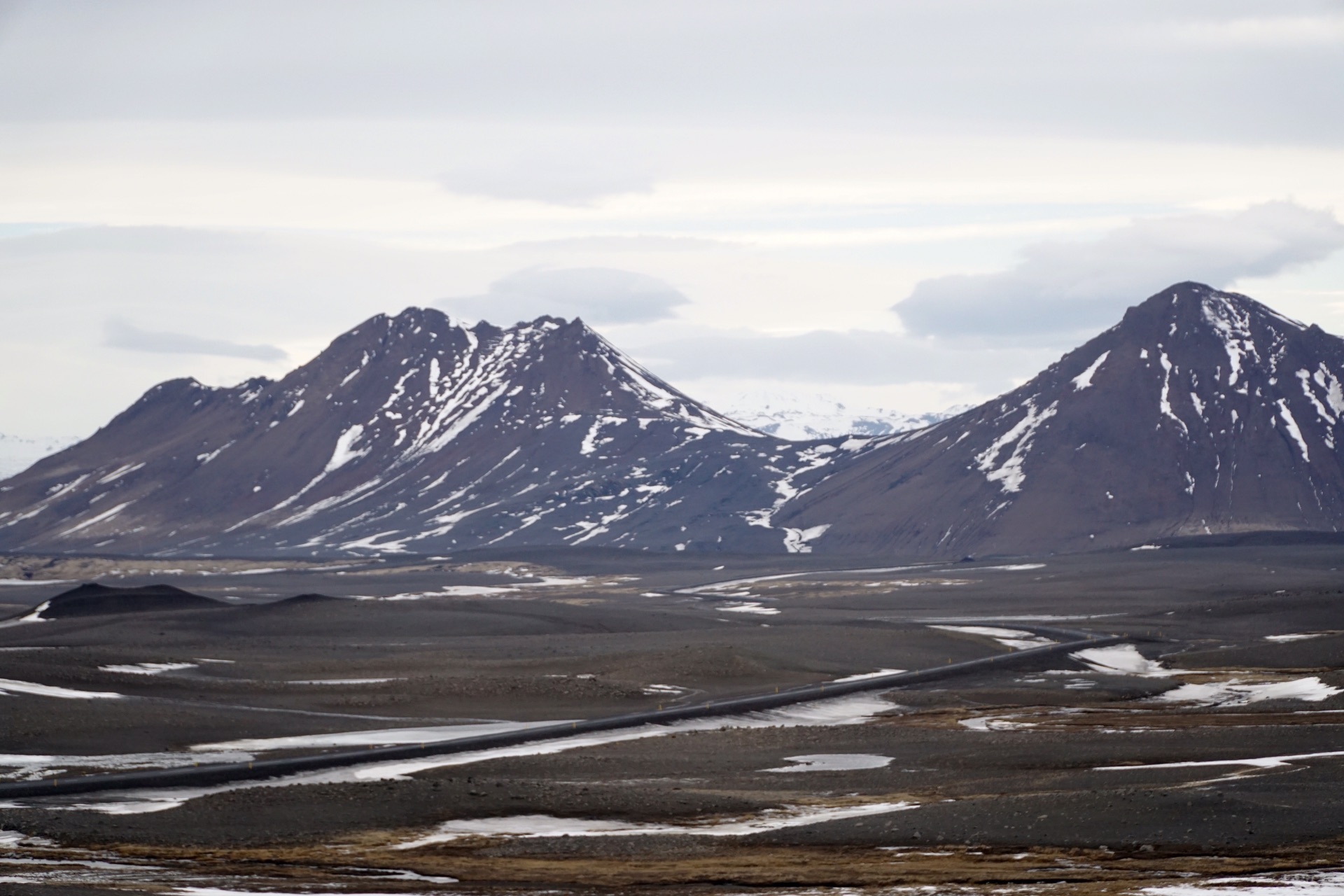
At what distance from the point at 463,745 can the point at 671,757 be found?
7.85 m

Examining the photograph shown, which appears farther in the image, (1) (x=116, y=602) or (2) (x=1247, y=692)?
(1) (x=116, y=602)

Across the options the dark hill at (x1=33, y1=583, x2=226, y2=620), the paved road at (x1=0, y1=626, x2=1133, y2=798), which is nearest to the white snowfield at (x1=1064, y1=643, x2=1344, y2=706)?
the paved road at (x1=0, y1=626, x2=1133, y2=798)

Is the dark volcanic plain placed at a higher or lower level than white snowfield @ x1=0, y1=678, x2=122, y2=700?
lower

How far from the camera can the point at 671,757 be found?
191 feet

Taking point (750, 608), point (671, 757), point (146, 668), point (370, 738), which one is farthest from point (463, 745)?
point (750, 608)

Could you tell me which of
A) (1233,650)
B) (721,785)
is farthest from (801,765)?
(1233,650)

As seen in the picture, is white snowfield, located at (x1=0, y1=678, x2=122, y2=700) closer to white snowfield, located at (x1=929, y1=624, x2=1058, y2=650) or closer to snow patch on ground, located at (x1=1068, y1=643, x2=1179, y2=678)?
snow patch on ground, located at (x1=1068, y1=643, x2=1179, y2=678)

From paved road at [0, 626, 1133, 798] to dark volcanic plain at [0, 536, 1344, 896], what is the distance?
153 cm

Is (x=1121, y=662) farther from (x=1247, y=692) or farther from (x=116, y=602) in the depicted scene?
(x=116, y=602)

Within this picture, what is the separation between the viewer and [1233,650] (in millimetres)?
97938

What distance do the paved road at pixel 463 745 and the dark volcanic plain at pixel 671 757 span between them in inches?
60.4

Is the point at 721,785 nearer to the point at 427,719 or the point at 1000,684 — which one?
the point at 427,719

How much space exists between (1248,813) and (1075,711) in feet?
114

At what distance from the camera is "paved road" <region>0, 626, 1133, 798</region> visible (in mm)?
49469
